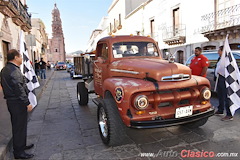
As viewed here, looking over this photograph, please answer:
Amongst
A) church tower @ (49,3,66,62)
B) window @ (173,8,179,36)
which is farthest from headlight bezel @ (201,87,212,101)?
church tower @ (49,3,66,62)

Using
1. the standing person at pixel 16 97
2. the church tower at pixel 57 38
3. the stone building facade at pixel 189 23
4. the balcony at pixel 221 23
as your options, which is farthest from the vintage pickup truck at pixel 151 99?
the church tower at pixel 57 38

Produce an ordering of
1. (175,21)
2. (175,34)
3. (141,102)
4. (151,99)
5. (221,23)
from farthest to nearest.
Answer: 1. (175,21)
2. (175,34)
3. (221,23)
4. (151,99)
5. (141,102)

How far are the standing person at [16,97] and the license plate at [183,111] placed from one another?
8.02 ft

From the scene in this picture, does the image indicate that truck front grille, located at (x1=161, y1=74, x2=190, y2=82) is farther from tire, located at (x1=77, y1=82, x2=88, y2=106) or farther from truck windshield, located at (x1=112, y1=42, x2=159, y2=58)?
tire, located at (x1=77, y1=82, x2=88, y2=106)

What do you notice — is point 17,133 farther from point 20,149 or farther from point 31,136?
point 31,136

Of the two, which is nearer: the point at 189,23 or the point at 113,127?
the point at 113,127

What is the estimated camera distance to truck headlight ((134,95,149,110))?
9.39ft

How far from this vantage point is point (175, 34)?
18266mm

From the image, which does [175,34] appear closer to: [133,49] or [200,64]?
[200,64]

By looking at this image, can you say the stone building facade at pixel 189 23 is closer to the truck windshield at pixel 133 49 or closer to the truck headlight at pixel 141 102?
the truck windshield at pixel 133 49

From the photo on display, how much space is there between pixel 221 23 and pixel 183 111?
12.3 meters

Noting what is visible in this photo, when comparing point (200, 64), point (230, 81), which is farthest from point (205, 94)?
point (200, 64)

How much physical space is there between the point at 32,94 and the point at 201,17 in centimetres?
1460

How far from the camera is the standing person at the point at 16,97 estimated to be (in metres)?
2.87
